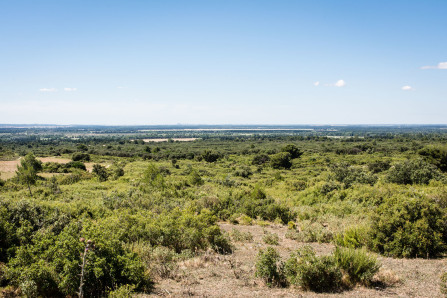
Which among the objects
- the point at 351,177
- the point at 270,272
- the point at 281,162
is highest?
the point at 270,272

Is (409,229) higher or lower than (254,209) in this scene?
higher

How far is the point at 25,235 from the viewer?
9.66m

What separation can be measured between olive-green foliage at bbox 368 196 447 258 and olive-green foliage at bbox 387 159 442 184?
1936 centimetres

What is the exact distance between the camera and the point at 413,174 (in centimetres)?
2805

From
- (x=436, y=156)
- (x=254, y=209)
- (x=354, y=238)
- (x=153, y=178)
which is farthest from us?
(x=436, y=156)

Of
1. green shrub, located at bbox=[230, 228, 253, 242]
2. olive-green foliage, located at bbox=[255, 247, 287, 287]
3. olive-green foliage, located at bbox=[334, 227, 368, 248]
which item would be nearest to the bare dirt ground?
olive-green foliage, located at bbox=[255, 247, 287, 287]

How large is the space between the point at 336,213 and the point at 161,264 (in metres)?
14.4

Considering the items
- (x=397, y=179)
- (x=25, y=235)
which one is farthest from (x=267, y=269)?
(x=397, y=179)

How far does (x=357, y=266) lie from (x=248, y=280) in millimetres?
3403

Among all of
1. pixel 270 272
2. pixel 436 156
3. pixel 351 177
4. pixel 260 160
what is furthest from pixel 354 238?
pixel 260 160

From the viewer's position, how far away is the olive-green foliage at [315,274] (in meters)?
8.06

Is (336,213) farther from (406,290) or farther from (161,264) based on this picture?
(161,264)

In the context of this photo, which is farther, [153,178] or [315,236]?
[153,178]

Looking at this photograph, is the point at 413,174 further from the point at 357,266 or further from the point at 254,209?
the point at 357,266
